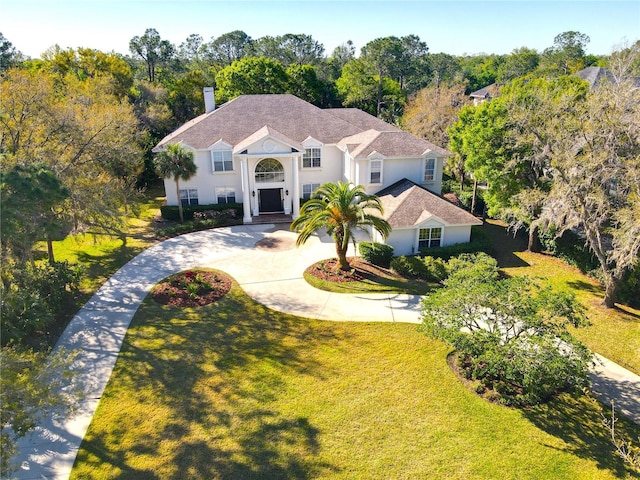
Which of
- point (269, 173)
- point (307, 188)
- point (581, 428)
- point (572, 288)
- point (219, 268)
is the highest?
point (269, 173)

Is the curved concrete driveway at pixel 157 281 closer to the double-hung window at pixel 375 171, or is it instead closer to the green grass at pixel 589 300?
the double-hung window at pixel 375 171

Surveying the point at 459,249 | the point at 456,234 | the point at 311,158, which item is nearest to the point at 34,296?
the point at 311,158

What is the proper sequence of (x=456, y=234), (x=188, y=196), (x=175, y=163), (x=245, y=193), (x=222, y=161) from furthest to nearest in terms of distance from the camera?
(x=188, y=196) < (x=222, y=161) < (x=245, y=193) < (x=175, y=163) < (x=456, y=234)

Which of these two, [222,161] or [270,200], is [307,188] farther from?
[222,161]

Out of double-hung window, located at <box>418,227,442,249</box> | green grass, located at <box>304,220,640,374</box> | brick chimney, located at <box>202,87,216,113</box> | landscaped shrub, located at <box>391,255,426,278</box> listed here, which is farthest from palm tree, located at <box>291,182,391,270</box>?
brick chimney, located at <box>202,87,216,113</box>

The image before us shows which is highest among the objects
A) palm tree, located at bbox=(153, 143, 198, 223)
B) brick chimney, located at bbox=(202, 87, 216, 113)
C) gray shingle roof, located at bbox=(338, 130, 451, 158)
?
brick chimney, located at bbox=(202, 87, 216, 113)

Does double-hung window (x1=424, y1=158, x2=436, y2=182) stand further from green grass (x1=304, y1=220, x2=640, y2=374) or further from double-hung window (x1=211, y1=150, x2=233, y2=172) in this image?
double-hung window (x1=211, y1=150, x2=233, y2=172)

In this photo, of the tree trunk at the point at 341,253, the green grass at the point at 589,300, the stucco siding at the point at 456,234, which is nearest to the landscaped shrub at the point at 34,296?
the tree trunk at the point at 341,253

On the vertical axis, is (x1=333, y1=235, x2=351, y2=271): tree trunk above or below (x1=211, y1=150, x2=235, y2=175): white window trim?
below

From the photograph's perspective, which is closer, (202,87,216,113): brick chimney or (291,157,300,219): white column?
(291,157,300,219): white column
